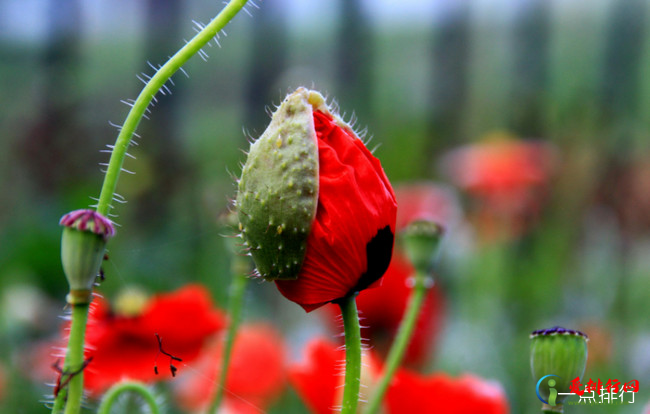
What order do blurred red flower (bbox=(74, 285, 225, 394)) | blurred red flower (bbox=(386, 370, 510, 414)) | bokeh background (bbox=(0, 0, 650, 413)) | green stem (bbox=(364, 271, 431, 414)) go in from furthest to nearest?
bokeh background (bbox=(0, 0, 650, 413)), blurred red flower (bbox=(74, 285, 225, 394)), blurred red flower (bbox=(386, 370, 510, 414)), green stem (bbox=(364, 271, 431, 414))

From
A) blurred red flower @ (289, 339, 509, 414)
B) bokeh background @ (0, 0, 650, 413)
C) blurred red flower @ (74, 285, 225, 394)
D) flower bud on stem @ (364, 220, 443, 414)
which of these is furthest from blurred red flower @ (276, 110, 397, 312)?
bokeh background @ (0, 0, 650, 413)

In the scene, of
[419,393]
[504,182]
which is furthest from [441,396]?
[504,182]

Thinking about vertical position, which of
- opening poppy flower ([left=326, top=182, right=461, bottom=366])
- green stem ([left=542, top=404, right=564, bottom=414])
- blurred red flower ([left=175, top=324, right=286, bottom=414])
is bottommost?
green stem ([left=542, top=404, right=564, bottom=414])

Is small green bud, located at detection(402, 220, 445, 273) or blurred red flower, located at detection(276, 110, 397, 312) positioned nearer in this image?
blurred red flower, located at detection(276, 110, 397, 312)

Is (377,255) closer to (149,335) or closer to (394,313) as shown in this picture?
(149,335)

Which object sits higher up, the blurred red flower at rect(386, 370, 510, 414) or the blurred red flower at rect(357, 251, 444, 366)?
the blurred red flower at rect(357, 251, 444, 366)

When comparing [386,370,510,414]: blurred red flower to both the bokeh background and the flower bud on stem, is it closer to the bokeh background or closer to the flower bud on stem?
Result: the flower bud on stem

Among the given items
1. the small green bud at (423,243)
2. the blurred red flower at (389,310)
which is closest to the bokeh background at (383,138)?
the blurred red flower at (389,310)
